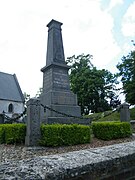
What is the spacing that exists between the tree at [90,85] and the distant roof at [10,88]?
36.3 feet

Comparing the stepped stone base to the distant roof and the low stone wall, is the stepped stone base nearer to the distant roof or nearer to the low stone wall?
the low stone wall

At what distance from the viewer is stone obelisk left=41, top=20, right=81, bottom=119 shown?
10.4 m

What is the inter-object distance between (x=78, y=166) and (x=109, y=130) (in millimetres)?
7445

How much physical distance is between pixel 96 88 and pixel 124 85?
38.1ft

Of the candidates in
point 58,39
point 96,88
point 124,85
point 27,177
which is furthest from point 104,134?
point 96,88

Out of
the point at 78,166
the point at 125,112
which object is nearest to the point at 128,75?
the point at 125,112

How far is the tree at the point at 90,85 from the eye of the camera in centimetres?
3578

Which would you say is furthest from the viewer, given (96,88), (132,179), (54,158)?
(96,88)

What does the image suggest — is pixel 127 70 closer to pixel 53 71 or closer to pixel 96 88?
pixel 96 88

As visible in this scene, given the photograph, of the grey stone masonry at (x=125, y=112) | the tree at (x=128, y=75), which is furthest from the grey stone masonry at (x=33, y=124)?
the tree at (x=128, y=75)

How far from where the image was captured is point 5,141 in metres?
7.95

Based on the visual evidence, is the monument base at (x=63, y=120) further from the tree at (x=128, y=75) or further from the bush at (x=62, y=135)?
the tree at (x=128, y=75)

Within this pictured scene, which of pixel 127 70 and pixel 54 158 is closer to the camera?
pixel 54 158

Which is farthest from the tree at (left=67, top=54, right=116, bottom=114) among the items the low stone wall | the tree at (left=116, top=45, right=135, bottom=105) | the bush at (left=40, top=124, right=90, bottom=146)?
the low stone wall
